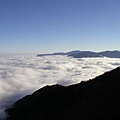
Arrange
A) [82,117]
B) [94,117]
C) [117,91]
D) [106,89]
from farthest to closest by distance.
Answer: [106,89] < [117,91] < [82,117] < [94,117]

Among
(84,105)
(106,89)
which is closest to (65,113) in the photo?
(84,105)

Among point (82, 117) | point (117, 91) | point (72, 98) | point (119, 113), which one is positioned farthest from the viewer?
point (72, 98)

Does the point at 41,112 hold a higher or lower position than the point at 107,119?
lower

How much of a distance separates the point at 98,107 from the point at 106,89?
47.5 ft

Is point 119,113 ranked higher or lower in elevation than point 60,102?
higher

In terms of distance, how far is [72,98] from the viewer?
97.5 metres

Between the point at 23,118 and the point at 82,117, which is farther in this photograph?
the point at 23,118

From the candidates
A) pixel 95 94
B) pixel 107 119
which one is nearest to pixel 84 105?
pixel 95 94

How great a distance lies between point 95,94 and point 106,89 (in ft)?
13.9

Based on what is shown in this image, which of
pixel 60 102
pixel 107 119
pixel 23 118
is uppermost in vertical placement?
pixel 107 119

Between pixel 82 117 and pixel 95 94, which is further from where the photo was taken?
pixel 95 94

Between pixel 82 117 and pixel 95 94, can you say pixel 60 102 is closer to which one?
pixel 95 94

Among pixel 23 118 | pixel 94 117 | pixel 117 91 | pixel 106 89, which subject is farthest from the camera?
pixel 23 118

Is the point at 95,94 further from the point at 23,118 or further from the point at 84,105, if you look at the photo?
the point at 23,118
